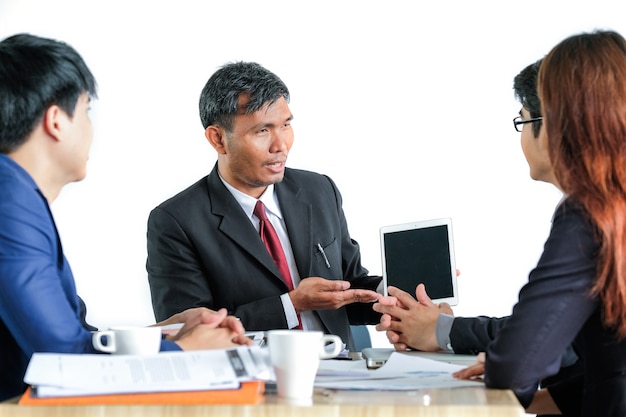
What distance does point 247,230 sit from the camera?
2.91 metres

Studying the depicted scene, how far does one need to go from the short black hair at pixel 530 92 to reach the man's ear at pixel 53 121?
3.86 feet

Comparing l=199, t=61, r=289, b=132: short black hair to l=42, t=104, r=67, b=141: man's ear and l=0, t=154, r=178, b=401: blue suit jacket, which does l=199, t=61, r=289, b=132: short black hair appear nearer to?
l=42, t=104, r=67, b=141: man's ear

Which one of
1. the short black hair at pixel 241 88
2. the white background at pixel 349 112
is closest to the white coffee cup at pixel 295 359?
the short black hair at pixel 241 88

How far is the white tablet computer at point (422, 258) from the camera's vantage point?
2.50 metres

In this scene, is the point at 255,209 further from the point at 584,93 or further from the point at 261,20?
the point at 261,20

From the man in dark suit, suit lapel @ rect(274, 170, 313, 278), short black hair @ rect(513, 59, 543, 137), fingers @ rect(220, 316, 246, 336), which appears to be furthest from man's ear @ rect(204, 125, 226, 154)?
fingers @ rect(220, 316, 246, 336)

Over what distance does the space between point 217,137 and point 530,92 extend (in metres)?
1.27

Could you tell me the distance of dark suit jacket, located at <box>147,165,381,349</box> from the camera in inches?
112

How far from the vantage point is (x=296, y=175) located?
3225 millimetres

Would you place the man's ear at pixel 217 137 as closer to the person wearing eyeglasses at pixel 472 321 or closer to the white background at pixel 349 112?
the person wearing eyeglasses at pixel 472 321

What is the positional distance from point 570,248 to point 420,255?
954mm

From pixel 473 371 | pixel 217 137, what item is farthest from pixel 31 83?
pixel 217 137

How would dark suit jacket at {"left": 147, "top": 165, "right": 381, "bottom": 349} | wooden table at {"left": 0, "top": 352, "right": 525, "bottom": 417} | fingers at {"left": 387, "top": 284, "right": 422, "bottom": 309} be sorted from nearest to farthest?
wooden table at {"left": 0, "top": 352, "right": 525, "bottom": 417}, fingers at {"left": 387, "top": 284, "right": 422, "bottom": 309}, dark suit jacket at {"left": 147, "top": 165, "right": 381, "bottom": 349}

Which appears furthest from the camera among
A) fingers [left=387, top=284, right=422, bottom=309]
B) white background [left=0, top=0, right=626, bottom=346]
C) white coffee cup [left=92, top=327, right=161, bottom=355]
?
white background [left=0, top=0, right=626, bottom=346]
